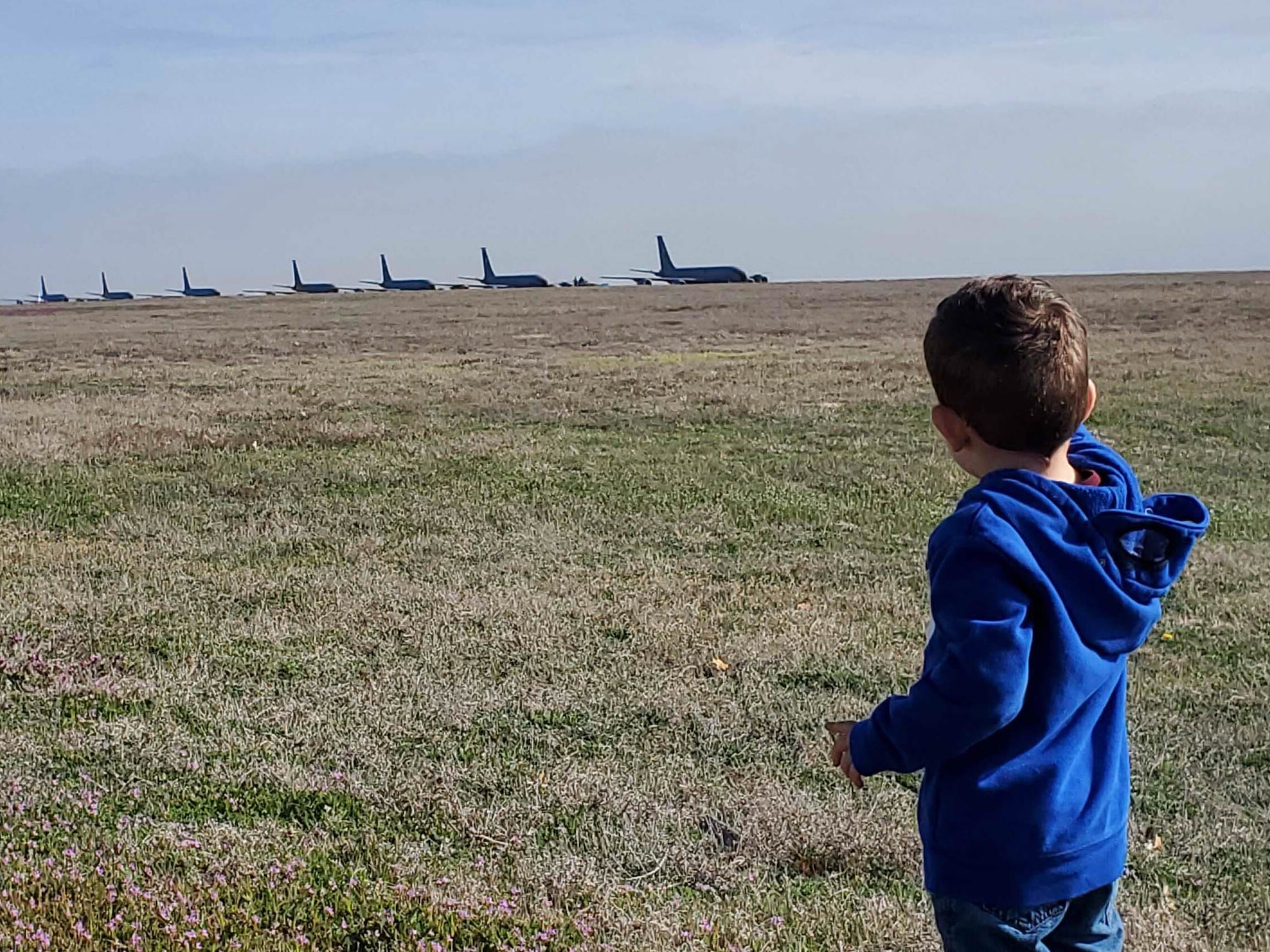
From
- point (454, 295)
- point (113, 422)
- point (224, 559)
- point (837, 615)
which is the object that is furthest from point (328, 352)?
point (454, 295)

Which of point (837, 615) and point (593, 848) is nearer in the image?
point (593, 848)

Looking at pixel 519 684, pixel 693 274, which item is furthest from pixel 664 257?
pixel 519 684

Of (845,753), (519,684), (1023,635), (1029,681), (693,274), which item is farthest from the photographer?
(693,274)

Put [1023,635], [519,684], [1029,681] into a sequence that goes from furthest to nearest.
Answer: [519,684]
[1029,681]
[1023,635]

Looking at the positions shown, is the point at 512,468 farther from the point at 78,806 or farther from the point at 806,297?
the point at 806,297

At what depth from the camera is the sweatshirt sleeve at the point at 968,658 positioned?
227cm

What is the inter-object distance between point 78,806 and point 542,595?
11.4 ft

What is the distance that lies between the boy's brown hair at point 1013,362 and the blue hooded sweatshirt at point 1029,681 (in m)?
0.10

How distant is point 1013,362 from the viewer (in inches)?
90.7

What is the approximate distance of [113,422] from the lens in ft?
53.9

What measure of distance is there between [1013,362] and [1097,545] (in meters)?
0.35

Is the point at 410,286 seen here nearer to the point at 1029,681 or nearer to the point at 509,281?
the point at 509,281

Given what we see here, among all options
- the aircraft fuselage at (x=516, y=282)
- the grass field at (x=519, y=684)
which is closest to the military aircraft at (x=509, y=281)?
the aircraft fuselage at (x=516, y=282)

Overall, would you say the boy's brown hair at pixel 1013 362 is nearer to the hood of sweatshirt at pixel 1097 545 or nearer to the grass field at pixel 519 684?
the hood of sweatshirt at pixel 1097 545
